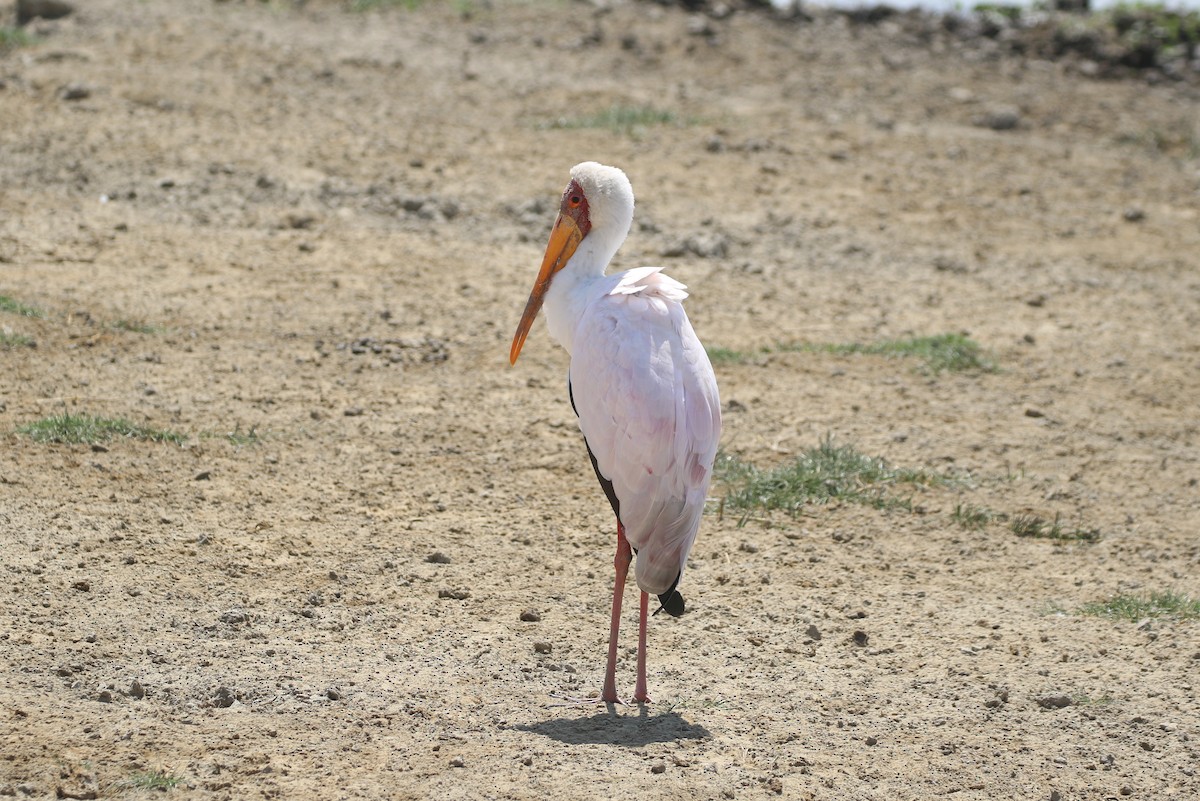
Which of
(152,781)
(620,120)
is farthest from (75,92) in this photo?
(152,781)

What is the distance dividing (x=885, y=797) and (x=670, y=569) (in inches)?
40.3

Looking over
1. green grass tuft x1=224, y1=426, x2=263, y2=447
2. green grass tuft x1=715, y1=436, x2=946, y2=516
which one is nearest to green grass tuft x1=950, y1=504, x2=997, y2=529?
green grass tuft x1=715, y1=436, x2=946, y2=516

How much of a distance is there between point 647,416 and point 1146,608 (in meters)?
2.37

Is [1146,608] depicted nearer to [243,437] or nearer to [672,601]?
[672,601]

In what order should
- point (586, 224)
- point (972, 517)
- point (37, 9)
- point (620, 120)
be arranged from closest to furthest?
point (586, 224) < point (972, 517) < point (620, 120) < point (37, 9)

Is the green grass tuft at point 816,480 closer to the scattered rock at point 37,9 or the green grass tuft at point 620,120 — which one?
the green grass tuft at point 620,120

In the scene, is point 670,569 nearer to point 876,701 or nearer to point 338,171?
point 876,701

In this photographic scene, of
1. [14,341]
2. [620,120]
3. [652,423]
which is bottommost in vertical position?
[14,341]

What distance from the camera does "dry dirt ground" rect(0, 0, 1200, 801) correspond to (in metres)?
4.89

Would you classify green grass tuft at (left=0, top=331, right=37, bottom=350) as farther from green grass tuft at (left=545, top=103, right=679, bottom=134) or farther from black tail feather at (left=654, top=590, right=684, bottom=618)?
green grass tuft at (left=545, top=103, right=679, bottom=134)

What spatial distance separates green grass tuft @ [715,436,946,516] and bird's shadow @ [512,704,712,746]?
6.21 ft

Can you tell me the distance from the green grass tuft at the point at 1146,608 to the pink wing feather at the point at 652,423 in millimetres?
1925

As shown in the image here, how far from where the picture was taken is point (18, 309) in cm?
789

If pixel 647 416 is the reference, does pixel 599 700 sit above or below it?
below
